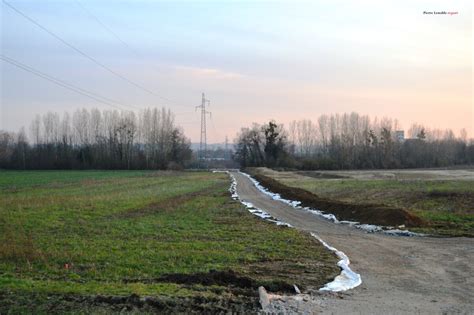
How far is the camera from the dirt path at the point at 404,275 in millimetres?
8445

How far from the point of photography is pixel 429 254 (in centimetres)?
1393

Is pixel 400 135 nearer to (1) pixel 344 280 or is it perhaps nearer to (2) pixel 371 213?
(2) pixel 371 213

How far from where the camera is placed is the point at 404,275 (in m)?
11.2

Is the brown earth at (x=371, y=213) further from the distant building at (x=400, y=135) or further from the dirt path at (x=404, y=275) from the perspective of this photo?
the distant building at (x=400, y=135)

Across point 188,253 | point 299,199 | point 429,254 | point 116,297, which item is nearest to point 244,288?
point 116,297

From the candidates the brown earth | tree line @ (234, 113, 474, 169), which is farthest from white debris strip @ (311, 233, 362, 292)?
tree line @ (234, 113, 474, 169)

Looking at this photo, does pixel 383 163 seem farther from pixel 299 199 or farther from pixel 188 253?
pixel 188 253

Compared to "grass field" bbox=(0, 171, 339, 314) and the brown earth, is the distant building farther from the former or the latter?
"grass field" bbox=(0, 171, 339, 314)

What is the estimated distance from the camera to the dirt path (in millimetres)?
8445

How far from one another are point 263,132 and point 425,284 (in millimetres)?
129041

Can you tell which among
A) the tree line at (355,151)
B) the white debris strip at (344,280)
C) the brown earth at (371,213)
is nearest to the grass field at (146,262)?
the white debris strip at (344,280)

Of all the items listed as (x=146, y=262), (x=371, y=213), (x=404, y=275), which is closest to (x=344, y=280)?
(x=404, y=275)

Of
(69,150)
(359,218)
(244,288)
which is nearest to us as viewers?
→ (244,288)

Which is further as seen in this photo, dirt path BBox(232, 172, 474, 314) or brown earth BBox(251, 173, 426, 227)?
brown earth BBox(251, 173, 426, 227)
